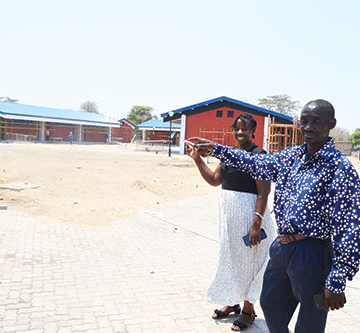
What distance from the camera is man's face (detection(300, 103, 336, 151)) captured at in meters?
2.14

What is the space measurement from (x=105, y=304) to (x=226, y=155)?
6.67 ft

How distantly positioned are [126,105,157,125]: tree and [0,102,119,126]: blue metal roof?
21861 millimetres

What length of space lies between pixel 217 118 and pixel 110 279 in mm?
24815

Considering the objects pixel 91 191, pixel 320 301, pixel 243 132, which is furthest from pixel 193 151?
pixel 91 191

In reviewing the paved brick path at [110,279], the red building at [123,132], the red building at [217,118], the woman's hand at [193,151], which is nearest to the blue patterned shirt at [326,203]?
the woman's hand at [193,151]

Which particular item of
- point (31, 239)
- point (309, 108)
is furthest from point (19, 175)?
point (309, 108)

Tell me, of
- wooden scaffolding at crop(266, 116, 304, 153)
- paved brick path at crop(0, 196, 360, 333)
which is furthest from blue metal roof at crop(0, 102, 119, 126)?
paved brick path at crop(0, 196, 360, 333)

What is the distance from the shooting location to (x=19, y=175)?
11.8 meters

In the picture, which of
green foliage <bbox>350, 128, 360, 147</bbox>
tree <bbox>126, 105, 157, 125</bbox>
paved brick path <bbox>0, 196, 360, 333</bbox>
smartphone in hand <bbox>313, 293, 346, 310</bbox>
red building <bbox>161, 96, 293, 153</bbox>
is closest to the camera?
A: smartphone in hand <bbox>313, 293, 346, 310</bbox>

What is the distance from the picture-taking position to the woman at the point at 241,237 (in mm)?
3113

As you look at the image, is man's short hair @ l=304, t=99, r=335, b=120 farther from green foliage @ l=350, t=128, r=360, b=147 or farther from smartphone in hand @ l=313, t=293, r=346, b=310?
green foliage @ l=350, t=128, r=360, b=147

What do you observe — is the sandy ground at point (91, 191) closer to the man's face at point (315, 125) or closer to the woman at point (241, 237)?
the woman at point (241, 237)

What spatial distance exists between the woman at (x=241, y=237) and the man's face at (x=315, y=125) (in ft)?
3.06

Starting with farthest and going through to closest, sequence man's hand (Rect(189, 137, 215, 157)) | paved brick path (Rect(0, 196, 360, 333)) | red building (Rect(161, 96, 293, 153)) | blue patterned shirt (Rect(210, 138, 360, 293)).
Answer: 1. red building (Rect(161, 96, 293, 153))
2. paved brick path (Rect(0, 196, 360, 333))
3. man's hand (Rect(189, 137, 215, 157))
4. blue patterned shirt (Rect(210, 138, 360, 293))
